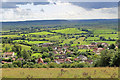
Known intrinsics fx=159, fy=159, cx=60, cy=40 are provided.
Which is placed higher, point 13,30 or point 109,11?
point 109,11

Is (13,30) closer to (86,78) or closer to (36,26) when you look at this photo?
(36,26)

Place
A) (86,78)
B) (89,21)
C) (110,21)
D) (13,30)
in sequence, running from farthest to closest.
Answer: (89,21), (110,21), (13,30), (86,78)

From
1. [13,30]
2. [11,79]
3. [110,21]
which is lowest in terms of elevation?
[11,79]

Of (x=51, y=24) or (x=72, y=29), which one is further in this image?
(x=51, y=24)

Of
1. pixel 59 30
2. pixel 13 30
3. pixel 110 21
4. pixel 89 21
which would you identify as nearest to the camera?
pixel 13 30

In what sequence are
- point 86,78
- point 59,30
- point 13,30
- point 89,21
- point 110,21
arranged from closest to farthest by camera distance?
1. point 86,78
2. point 13,30
3. point 59,30
4. point 110,21
5. point 89,21

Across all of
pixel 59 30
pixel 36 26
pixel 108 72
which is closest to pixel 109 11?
pixel 59 30

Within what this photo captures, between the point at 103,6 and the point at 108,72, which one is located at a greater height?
the point at 103,6

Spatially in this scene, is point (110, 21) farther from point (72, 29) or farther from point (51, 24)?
point (51, 24)

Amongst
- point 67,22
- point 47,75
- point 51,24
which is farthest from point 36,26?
point 47,75
